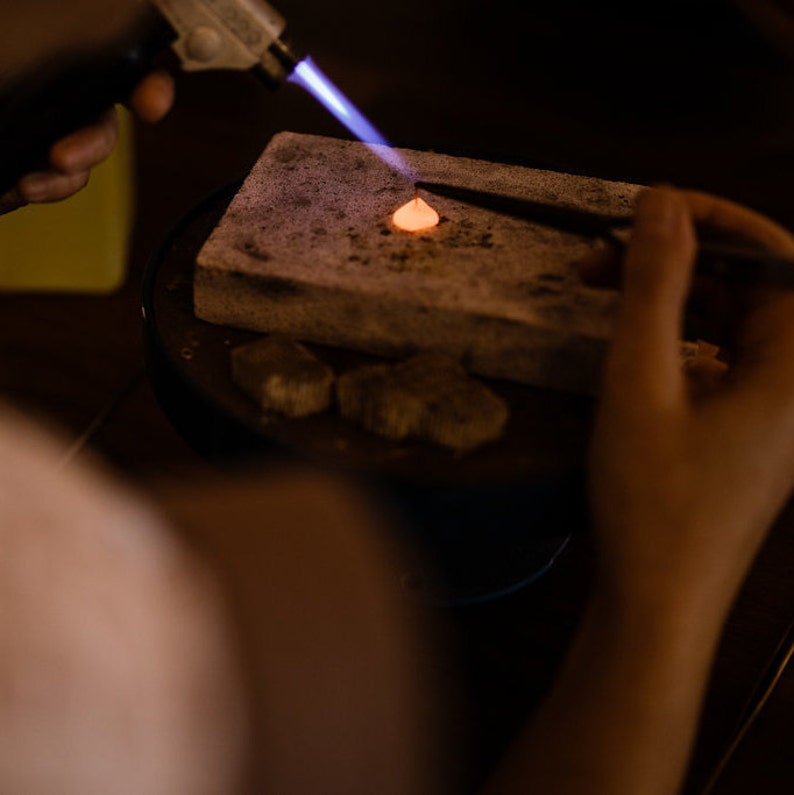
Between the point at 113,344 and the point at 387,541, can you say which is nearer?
the point at 387,541

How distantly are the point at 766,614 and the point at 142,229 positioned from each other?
0.90 m

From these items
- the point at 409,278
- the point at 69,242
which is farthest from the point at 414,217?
the point at 69,242

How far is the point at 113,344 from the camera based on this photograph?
3.49ft

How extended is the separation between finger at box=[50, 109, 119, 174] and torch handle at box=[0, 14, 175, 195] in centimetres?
2

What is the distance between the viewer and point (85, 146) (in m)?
0.75

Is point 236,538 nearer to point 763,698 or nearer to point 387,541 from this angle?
point 387,541

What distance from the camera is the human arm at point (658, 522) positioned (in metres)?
0.51

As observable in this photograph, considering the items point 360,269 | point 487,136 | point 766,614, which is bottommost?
point 766,614

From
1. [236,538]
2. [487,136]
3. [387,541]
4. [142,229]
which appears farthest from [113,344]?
[487,136]

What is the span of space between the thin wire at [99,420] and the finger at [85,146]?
0.89 ft

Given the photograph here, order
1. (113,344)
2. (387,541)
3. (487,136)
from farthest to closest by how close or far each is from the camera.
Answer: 1. (487,136)
2. (113,344)
3. (387,541)

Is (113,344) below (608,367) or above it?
below

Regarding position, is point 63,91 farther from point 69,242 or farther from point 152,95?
point 69,242

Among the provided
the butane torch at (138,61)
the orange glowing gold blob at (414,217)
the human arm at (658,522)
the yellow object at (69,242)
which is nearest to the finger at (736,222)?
the human arm at (658,522)
